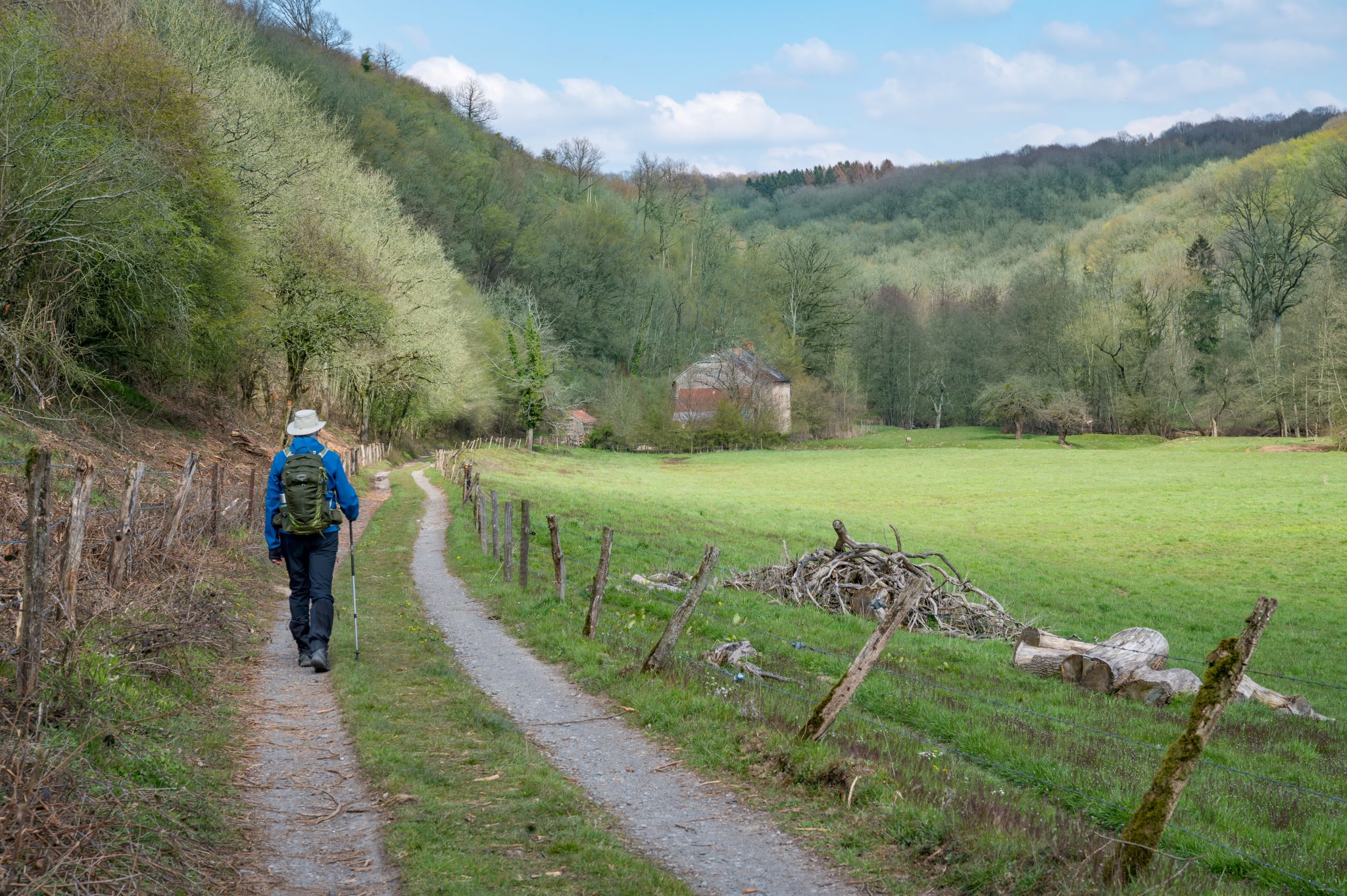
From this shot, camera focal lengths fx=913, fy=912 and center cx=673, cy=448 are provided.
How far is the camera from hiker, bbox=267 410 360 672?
9.95 meters

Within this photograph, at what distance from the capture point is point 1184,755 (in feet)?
16.3

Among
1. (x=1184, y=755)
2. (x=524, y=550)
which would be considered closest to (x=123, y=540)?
(x=524, y=550)

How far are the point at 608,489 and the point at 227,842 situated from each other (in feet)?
134

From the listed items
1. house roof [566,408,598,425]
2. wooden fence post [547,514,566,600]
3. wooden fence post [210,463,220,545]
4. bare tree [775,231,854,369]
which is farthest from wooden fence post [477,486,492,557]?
bare tree [775,231,854,369]

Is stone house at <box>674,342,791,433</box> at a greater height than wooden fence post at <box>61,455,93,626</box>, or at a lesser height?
greater

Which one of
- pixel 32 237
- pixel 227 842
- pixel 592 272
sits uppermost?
pixel 592 272

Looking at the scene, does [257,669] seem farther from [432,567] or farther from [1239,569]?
[1239,569]

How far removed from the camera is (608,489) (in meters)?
46.2

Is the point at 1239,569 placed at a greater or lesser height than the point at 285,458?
lesser

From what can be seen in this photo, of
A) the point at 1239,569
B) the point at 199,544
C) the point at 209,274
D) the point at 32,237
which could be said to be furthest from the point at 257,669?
the point at 1239,569

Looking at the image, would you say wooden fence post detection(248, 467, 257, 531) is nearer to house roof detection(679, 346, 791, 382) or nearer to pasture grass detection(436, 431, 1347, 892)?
pasture grass detection(436, 431, 1347, 892)

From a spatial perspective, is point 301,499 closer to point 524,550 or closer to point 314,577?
point 314,577

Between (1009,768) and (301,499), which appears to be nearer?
(1009,768)

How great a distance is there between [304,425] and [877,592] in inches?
405
